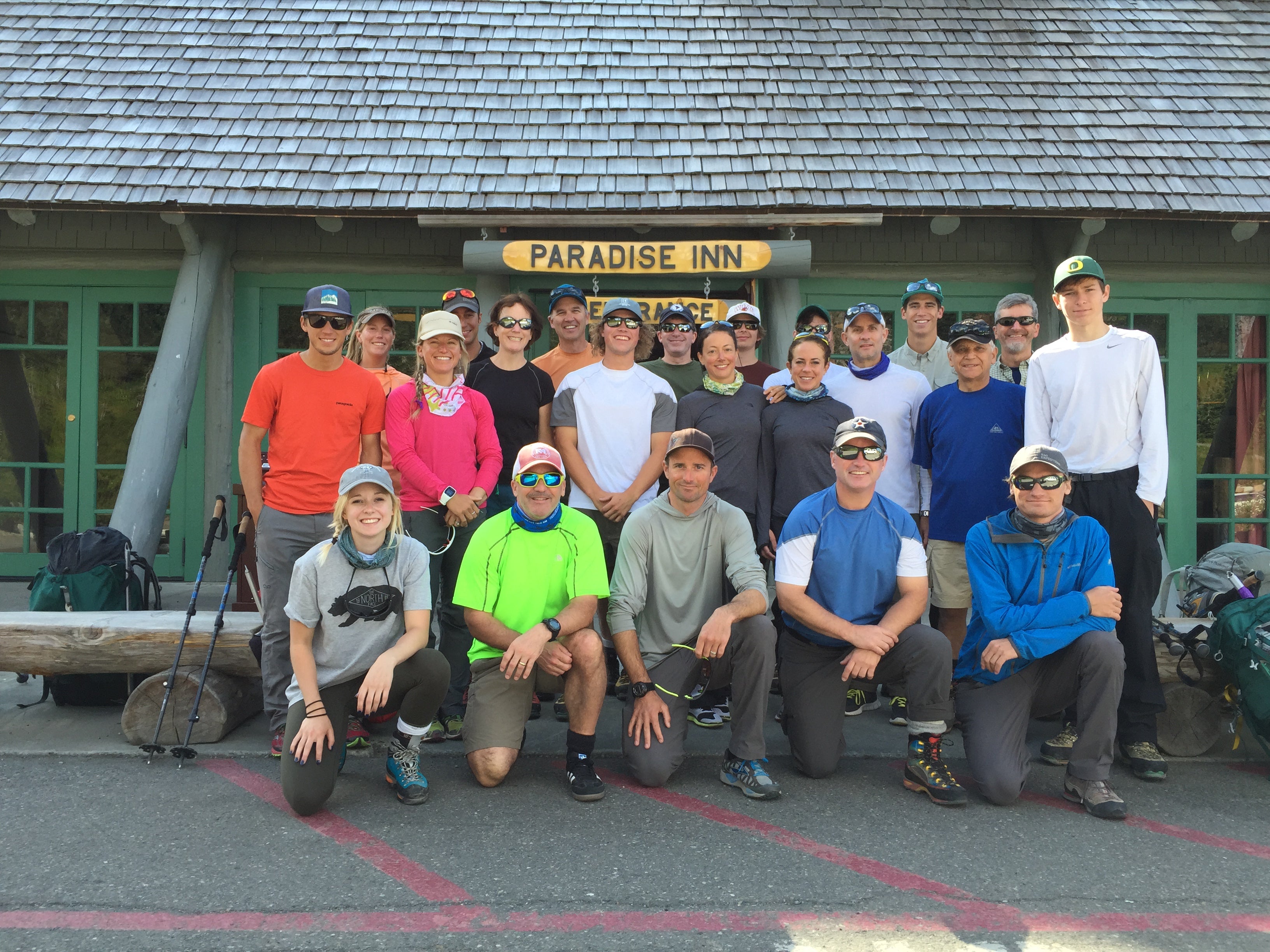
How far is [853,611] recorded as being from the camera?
169 inches

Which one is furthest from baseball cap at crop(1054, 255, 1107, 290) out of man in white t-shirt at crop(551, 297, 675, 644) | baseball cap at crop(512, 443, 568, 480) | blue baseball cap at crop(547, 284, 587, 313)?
blue baseball cap at crop(547, 284, 587, 313)

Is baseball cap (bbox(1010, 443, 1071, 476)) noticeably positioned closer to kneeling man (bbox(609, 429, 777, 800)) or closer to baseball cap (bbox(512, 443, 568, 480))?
kneeling man (bbox(609, 429, 777, 800))

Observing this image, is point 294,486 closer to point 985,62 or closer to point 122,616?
point 122,616

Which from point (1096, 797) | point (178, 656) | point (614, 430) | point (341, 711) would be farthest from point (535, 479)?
point (1096, 797)

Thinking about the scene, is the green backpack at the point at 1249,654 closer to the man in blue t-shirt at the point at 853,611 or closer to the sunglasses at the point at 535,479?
the man in blue t-shirt at the point at 853,611

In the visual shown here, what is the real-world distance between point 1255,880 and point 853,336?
119 inches

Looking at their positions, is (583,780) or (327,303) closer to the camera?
(583,780)

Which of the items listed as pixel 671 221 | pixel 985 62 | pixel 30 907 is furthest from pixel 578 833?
pixel 985 62

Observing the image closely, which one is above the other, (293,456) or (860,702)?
(293,456)

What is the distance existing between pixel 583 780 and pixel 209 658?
1906 millimetres

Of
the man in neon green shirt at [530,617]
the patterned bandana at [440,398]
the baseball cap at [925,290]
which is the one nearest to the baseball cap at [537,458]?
the man in neon green shirt at [530,617]

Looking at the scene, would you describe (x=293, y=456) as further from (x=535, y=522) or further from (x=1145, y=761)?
(x=1145, y=761)

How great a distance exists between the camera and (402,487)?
188 inches

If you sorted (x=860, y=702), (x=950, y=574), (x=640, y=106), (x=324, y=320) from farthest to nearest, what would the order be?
1. (x=640, y=106)
2. (x=860, y=702)
3. (x=950, y=574)
4. (x=324, y=320)
